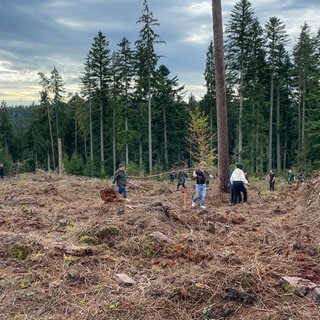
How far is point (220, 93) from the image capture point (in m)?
13.9

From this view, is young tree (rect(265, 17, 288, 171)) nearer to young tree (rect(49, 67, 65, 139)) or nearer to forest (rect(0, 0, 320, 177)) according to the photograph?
forest (rect(0, 0, 320, 177))

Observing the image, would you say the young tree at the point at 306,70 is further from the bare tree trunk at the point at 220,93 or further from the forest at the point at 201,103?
the bare tree trunk at the point at 220,93

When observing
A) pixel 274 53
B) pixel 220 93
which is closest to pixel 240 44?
pixel 274 53

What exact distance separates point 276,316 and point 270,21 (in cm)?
3952

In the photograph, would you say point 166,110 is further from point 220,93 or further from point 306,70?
point 220,93

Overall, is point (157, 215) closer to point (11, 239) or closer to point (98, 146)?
point (11, 239)

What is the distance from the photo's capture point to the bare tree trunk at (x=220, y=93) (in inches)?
545

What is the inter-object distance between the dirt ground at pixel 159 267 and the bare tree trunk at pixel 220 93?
5772 millimetres

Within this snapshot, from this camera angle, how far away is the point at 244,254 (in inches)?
220

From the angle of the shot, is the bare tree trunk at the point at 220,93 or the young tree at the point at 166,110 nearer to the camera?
the bare tree trunk at the point at 220,93

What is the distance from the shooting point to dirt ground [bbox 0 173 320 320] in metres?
4.00

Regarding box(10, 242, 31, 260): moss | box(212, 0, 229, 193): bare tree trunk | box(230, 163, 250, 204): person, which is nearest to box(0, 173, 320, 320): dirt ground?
box(10, 242, 31, 260): moss

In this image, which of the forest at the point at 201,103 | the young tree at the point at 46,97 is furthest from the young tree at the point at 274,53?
the young tree at the point at 46,97

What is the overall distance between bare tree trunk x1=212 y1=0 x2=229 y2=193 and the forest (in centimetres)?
1419
